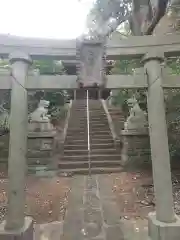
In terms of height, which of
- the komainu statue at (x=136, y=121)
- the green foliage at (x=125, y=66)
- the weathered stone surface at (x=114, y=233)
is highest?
the green foliage at (x=125, y=66)

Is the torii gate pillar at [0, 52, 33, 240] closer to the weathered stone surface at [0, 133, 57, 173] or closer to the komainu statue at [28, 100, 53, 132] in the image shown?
the weathered stone surface at [0, 133, 57, 173]

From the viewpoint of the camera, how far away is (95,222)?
3852 millimetres

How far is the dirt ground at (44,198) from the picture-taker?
15.2 ft

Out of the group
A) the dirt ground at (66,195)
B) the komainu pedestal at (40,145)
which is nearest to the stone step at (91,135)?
the komainu pedestal at (40,145)

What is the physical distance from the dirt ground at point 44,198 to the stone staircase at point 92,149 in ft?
3.16

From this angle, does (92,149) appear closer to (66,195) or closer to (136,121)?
(136,121)

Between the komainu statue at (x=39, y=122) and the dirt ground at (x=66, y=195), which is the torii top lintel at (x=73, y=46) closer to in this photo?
the dirt ground at (x=66, y=195)

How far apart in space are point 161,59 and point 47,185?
14.6 ft

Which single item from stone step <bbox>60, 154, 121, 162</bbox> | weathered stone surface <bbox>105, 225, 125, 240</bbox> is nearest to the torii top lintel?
weathered stone surface <bbox>105, 225, 125, 240</bbox>

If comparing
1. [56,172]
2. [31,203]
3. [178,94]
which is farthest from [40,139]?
[178,94]

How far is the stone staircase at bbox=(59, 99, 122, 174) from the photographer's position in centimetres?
788

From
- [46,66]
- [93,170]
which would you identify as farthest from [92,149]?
[46,66]

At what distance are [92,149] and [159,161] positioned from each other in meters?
5.42

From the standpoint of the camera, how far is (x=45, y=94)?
35.2ft
